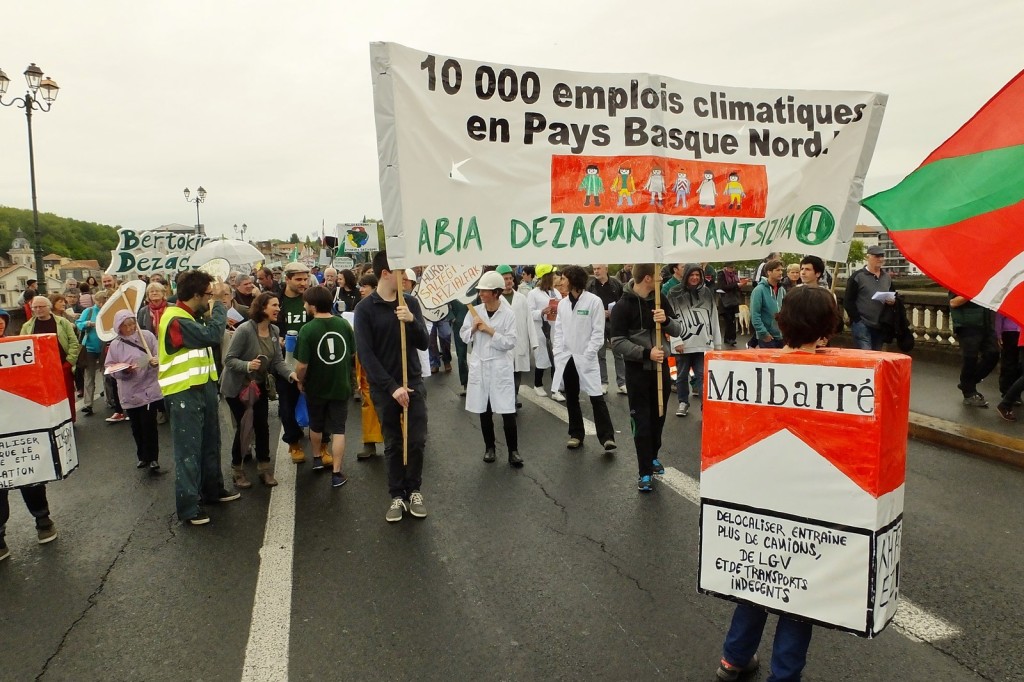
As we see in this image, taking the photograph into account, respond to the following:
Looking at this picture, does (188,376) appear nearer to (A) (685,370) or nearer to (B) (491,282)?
(B) (491,282)

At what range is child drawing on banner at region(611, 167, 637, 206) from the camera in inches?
202

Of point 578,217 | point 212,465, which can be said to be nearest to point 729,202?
point 578,217

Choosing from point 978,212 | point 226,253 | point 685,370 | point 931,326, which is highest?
point 226,253

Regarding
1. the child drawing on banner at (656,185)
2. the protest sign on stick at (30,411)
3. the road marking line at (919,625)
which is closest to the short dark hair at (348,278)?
the protest sign on stick at (30,411)

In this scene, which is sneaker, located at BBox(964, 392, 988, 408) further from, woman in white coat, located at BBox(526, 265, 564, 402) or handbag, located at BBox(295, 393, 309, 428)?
handbag, located at BBox(295, 393, 309, 428)

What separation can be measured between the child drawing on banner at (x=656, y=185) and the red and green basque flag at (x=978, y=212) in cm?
224

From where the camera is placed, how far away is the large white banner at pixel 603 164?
488cm

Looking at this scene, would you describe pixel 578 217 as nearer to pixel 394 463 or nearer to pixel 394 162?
pixel 394 162

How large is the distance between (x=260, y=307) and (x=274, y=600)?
3012 millimetres

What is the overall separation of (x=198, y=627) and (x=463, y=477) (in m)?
2.93

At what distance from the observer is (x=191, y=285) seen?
5504 millimetres

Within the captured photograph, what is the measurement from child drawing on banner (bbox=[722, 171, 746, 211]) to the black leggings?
9.60 feet

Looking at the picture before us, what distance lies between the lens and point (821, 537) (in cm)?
278

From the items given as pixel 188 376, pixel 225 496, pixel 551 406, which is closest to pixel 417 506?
pixel 225 496
